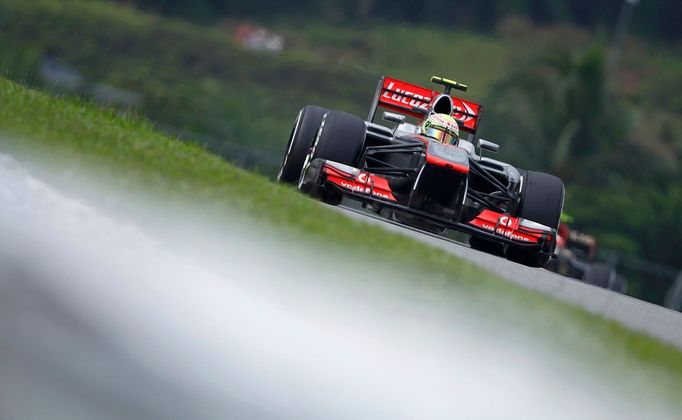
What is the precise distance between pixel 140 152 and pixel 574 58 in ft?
117

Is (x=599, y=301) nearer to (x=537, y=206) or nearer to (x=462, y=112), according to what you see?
(x=537, y=206)

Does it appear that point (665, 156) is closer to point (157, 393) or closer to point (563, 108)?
point (563, 108)

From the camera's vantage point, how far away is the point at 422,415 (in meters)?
5.59

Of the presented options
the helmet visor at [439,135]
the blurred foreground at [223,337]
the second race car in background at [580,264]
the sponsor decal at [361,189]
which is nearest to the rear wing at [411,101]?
the helmet visor at [439,135]

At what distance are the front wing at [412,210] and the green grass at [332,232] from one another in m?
2.25

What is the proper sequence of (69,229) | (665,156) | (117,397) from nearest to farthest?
(117,397) → (69,229) → (665,156)

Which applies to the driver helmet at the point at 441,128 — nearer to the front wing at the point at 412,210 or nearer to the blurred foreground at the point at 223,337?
the front wing at the point at 412,210

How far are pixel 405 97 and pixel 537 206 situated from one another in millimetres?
2480

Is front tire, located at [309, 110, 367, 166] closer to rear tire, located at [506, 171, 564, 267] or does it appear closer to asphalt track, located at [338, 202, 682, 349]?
asphalt track, located at [338, 202, 682, 349]

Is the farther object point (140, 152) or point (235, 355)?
point (140, 152)

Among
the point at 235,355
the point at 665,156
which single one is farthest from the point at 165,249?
the point at 665,156

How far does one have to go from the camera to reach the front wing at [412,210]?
39.0 feet

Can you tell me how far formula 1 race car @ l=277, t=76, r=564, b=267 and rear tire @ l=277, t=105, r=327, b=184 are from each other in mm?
11

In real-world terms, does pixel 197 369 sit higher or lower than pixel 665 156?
higher
